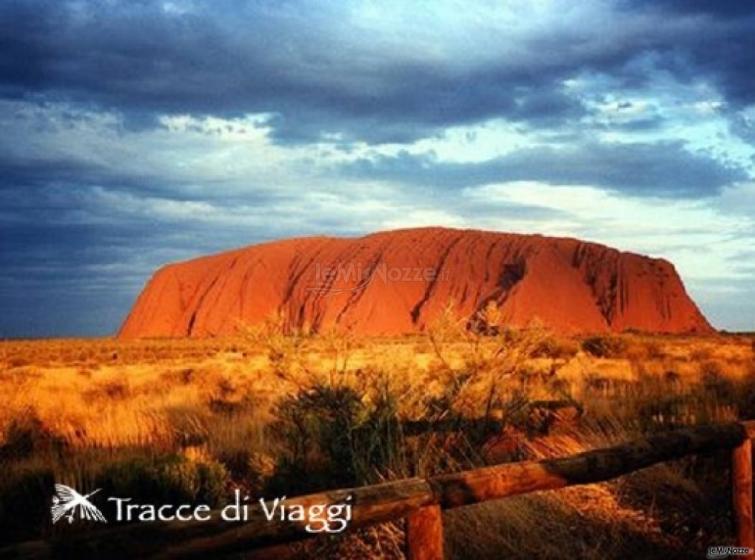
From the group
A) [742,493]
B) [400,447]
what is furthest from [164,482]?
[742,493]

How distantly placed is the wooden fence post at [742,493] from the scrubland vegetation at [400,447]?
73cm

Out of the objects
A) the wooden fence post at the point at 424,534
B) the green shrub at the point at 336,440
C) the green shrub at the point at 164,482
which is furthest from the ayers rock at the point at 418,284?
the wooden fence post at the point at 424,534

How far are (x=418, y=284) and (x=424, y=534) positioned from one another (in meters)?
98.8

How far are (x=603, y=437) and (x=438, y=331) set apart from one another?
212 cm

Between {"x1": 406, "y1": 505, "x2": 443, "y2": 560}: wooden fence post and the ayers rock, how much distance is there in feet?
270

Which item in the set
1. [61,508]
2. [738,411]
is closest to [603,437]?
[738,411]

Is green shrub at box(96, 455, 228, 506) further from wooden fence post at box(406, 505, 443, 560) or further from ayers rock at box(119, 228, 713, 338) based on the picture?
ayers rock at box(119, 228, 713, 338)

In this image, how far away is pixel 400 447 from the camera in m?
8.34

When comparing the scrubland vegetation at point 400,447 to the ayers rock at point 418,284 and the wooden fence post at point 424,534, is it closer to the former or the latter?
the wooden fence post at point 424,534

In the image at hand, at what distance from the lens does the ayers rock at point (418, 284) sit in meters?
93.8

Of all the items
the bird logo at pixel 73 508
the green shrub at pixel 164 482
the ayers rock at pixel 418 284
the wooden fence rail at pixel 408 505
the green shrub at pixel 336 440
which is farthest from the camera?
the ayers rock at pixel 418 284

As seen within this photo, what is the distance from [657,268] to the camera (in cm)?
10400

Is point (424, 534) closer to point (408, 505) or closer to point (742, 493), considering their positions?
point (408, 505)

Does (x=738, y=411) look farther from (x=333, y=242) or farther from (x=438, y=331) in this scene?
(x=333, y=242)
